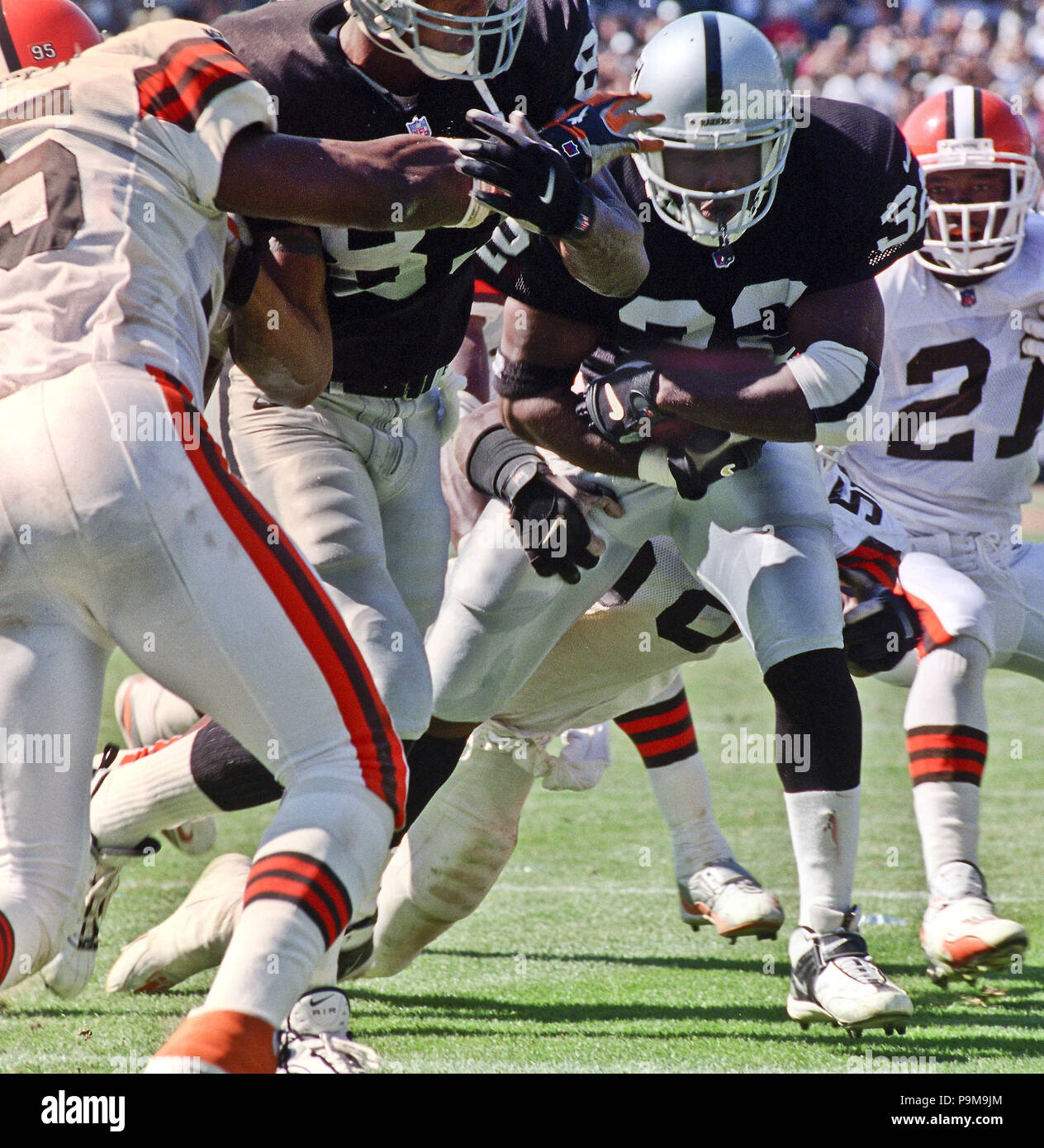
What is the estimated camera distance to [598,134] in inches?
100

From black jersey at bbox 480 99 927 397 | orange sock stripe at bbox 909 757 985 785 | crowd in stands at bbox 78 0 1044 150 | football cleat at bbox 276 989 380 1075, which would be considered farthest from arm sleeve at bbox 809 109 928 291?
crowd in stands at bbox 78 0 1044 150

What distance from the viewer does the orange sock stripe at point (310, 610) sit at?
1.99 metres

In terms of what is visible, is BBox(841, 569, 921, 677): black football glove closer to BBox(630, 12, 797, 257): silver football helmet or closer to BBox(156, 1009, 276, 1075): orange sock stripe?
BBox(630, 12, 797, 257): silver football helmet

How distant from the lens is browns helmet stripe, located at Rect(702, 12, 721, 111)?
9.87 ft

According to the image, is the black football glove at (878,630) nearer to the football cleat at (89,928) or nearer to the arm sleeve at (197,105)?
the football cleat at (89,928)

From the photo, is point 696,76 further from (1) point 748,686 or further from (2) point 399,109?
(1) point 748,686

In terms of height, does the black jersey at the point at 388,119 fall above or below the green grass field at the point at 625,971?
above

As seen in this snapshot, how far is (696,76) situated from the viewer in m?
3.03

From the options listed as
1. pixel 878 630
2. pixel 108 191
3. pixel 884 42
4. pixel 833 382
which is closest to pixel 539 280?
pixel 833 382

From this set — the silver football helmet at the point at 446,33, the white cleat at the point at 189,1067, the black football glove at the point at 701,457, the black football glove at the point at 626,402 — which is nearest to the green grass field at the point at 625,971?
the white cleat at the point at 189,1067

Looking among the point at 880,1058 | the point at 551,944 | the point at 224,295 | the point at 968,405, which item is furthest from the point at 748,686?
the point at 224,295

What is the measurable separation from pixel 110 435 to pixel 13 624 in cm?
32

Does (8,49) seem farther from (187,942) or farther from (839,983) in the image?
(839,983)

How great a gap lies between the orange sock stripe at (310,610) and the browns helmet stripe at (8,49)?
1.20 m
